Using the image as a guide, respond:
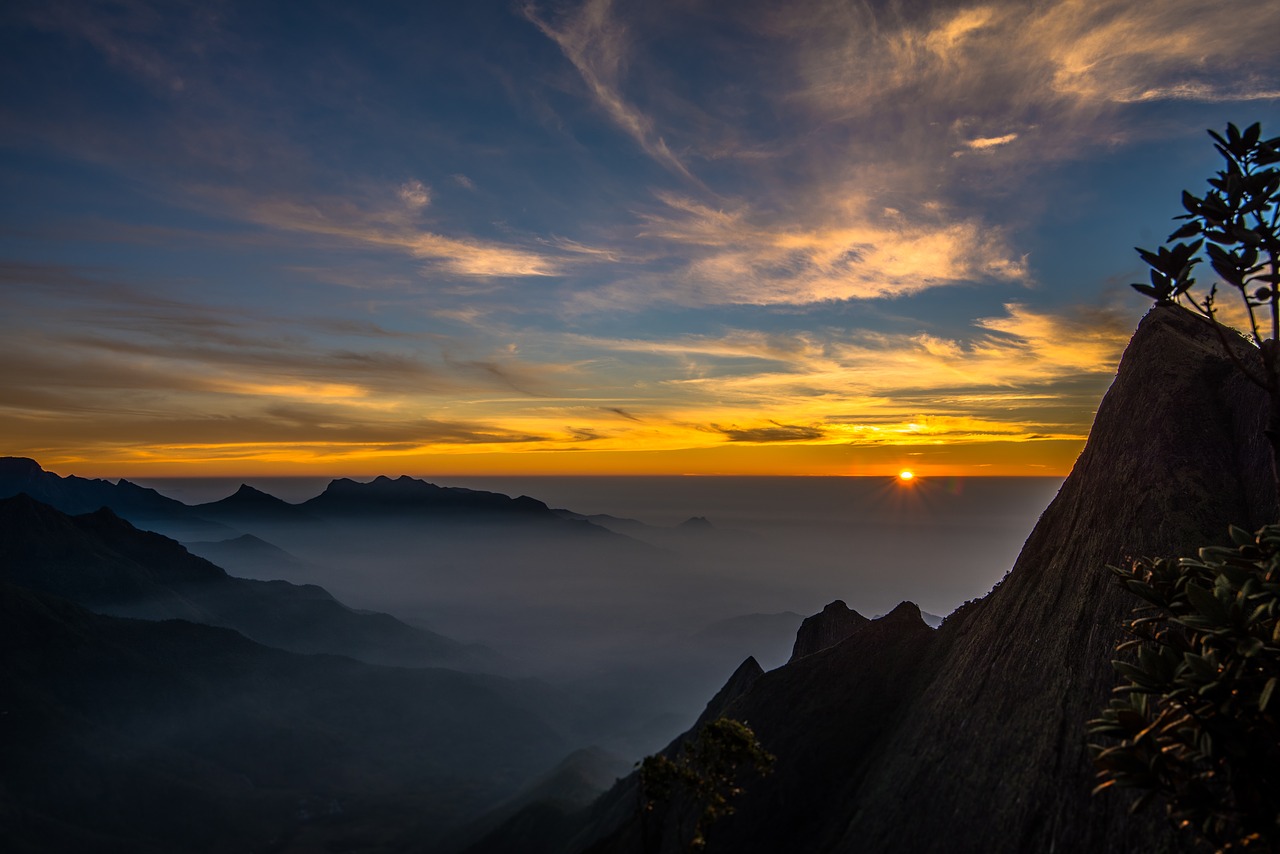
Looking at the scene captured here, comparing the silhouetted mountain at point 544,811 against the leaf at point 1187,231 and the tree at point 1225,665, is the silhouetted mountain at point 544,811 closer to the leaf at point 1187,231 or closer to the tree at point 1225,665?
the tree at point 1225,665

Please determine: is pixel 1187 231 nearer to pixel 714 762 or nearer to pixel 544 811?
pixel 714 762

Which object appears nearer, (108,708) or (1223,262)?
(1223,262)

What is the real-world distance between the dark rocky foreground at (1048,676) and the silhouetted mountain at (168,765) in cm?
13053

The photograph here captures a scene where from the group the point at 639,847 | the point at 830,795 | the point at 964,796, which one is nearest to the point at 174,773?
the point at 639,847

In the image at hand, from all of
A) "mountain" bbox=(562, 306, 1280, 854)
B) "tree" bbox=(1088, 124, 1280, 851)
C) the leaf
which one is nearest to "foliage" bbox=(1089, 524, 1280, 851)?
"tree" bbox=(1088, 124, 1280, 851)

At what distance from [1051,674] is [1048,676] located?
0.22 metres

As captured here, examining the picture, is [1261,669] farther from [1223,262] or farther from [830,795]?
[830,795]

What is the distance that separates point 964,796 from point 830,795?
1707 centimetres

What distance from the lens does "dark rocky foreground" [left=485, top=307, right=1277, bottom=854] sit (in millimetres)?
28047

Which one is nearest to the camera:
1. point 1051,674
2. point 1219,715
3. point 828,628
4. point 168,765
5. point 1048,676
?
point 1219,715

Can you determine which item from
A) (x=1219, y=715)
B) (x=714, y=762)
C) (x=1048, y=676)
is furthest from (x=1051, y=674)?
(x=1219, y=715)

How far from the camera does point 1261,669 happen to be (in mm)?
9516

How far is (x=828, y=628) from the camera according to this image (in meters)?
77.2

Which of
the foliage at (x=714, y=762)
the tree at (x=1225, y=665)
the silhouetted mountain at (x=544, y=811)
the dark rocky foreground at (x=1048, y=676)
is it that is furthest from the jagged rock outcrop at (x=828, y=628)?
the tree at (x=1225, y=665)
